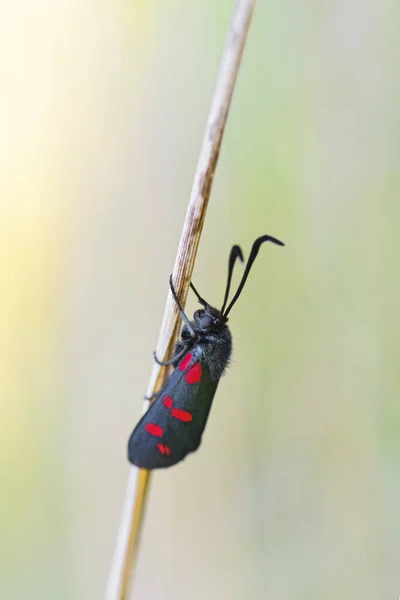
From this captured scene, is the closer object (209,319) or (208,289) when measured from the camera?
(209,319)

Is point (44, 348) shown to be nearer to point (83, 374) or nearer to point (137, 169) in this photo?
point (83, 374)

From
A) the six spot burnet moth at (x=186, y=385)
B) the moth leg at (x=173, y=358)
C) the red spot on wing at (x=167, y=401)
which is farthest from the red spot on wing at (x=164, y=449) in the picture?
the moth leg at (x=173, y=358)

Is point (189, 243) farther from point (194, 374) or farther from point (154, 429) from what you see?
point (154, 429)

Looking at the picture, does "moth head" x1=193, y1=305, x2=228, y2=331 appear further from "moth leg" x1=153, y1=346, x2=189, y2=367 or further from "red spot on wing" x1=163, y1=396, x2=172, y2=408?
"red spot on wing" x1=163, y1=396, x2=172, y2=408

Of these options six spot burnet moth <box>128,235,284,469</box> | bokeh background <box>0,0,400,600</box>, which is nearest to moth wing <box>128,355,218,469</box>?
six spot burnet moth <box>128,235,284,469</box>

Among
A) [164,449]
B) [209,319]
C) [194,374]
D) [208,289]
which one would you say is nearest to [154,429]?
[164,449]

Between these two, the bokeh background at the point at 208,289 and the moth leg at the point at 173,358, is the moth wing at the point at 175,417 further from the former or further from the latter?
the bokeh background at the point at 208,289

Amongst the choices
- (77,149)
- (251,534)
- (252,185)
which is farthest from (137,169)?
(251,534)
